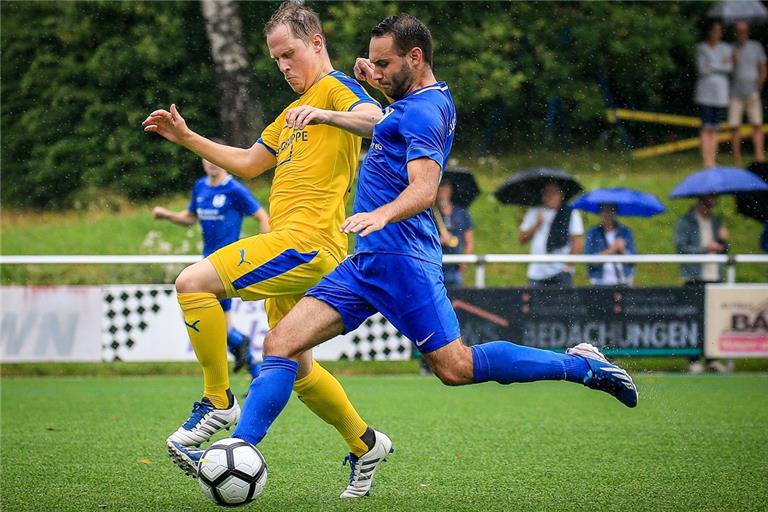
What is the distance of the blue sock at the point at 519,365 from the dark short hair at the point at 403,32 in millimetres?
1327

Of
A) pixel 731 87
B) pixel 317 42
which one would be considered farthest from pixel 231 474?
pixel 731 87

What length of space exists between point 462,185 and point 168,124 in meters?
8.60

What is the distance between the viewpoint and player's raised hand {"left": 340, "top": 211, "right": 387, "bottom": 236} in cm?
396

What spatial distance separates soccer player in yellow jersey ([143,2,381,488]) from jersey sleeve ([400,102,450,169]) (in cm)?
36

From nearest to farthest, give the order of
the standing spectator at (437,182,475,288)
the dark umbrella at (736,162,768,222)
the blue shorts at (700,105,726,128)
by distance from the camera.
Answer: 1. the standing spectator at (437,182,475,288)
2. the dark umbrella at (736,162,768,222)
3. the blue shorts at (700,105,726,128)

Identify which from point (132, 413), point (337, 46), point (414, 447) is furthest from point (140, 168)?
point (414, 447)

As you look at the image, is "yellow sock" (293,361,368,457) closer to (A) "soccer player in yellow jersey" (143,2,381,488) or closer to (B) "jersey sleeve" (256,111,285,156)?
(A) "soccer player in yellow jersey" (143,2,381,488)

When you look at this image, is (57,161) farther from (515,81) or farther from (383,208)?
(383,208)

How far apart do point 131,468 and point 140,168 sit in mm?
11463

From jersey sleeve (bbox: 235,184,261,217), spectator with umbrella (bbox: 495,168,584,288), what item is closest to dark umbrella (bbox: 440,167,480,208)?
spectator with umbrella (bbox: 495,168,584,288)

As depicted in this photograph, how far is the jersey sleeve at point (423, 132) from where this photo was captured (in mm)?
4227

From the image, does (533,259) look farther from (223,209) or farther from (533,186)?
(223,209)

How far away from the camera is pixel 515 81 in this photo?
659 inches

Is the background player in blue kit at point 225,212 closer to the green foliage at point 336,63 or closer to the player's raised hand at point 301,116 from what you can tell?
the player's raised hand at point 301,116
